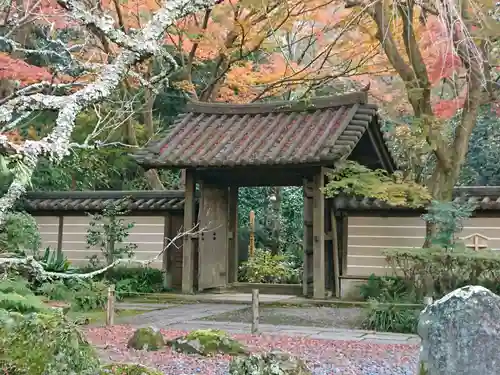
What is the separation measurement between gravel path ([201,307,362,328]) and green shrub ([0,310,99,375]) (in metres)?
4.91

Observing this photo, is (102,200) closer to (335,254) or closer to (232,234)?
(232,234)

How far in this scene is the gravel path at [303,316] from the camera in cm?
884

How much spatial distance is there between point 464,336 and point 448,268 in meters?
4.57

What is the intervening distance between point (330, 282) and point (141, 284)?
3.67 m

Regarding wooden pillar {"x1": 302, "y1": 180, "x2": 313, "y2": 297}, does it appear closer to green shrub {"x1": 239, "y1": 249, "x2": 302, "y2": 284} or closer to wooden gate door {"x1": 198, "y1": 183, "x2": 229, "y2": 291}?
wooden gate door {"x1": 198, "y1": 183, "x2": 229, "y2": 291}

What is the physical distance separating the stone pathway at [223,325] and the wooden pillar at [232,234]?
2.91 metres

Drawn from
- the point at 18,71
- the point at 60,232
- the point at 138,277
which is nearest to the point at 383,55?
the point at 138,277

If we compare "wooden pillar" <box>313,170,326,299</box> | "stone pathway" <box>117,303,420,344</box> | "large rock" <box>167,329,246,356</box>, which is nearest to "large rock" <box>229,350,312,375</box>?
"large rock" <box>167,329,246,356</box>

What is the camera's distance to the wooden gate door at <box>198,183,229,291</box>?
12.3 metres

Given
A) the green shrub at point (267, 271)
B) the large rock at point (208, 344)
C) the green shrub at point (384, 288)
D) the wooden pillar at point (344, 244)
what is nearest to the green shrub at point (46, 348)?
the large rock at point (208, 344)

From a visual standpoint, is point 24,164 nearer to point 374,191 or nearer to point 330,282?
point 374,191

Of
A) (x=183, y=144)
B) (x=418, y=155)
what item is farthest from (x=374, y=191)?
(x=418, y=155)

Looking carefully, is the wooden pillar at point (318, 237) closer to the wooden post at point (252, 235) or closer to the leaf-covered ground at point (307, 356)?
the leaf-covered ground at point (307, 356)

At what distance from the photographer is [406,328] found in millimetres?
8242
